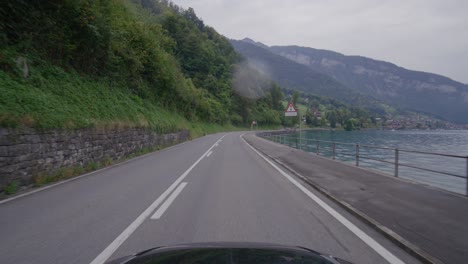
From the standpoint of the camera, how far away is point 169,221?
18.1 feet

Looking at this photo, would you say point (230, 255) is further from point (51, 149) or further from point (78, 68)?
point (78, 68)

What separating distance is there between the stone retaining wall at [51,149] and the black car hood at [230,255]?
7.32 meters

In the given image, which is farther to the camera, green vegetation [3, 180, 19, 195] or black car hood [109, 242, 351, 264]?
green vegetation [3, 180, 19, 195]

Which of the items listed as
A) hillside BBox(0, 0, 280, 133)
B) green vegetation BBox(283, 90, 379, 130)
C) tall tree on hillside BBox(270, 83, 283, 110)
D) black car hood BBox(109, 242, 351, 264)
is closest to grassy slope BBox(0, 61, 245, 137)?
hillside BBox(0, 0, 280, 133)

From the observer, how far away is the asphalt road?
13.9 feet

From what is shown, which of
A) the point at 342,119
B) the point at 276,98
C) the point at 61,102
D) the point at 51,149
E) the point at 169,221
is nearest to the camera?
the point at 169,221

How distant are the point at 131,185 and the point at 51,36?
9.25 metres

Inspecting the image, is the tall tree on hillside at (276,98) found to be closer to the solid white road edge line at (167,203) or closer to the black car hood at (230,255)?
the solid white road edge line at (167,203)

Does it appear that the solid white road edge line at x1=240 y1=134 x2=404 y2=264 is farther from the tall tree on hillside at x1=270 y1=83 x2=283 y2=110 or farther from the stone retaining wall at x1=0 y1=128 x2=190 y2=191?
the tall tree on hillside at x1=270 y1=83 x2=283 y2=110

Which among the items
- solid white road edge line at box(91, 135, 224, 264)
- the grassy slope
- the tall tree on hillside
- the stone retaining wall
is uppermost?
the tall tree on hillside

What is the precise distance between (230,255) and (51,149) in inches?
384

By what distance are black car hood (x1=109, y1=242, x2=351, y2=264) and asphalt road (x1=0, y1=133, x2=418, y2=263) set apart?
160 centimetres

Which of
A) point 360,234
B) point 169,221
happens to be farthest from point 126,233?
point 360,234

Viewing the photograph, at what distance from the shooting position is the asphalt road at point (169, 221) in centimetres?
423
